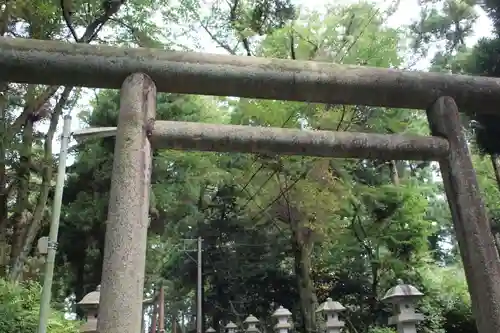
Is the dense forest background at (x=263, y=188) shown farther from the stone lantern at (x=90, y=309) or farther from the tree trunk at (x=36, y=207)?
the stone lantern at (x=90, y=309)

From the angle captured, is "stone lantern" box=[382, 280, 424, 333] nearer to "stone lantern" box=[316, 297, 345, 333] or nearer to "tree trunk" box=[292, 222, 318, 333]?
"stone lantern" box=[316, 297, 345, 333]

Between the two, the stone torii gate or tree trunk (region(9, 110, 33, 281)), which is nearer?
the stone torii gate

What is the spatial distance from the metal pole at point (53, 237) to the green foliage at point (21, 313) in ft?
6.52

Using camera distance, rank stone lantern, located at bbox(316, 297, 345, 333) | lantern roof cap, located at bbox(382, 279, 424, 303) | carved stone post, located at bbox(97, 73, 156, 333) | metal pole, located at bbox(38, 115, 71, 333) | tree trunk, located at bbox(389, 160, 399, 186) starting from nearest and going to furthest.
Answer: carved stone post, located at bbox(97, 73, 156, 333) < lantern roof cap, located at bbox(382, 279, 424, 303) < metal pole, located at bbox(38, 115, 71, 333) < stone lantern, located at bbox(316, 297, 345, 333) < tree trunk, located at bbox(389, 160, 399, 186)

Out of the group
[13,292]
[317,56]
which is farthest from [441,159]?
[13,292]

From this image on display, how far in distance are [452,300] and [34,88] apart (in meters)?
11.6

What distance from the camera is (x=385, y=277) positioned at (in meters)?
12.9

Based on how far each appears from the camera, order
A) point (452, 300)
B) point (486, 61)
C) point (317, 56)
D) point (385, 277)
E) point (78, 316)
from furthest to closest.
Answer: point (78, 316)
point (385, 277)
point (452, 300)
point (317, 56)
point (486, 61)

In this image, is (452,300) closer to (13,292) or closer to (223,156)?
(223,156)

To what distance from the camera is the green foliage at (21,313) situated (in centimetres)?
755

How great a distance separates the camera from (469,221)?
328cm

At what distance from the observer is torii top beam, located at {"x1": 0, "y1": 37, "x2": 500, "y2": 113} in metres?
3.31

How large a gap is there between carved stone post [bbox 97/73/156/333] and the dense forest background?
5.39 metres

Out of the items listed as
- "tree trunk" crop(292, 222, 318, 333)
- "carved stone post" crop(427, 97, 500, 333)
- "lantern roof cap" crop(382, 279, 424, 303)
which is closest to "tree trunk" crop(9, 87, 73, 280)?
"tree trunk" crop(292, 222, 318, 333)
